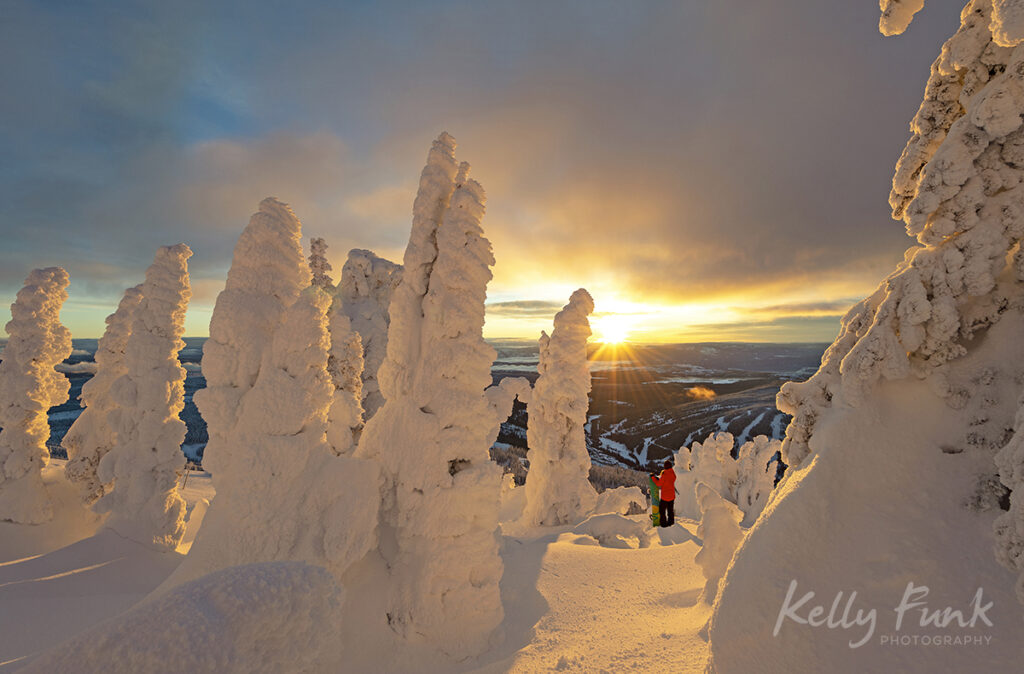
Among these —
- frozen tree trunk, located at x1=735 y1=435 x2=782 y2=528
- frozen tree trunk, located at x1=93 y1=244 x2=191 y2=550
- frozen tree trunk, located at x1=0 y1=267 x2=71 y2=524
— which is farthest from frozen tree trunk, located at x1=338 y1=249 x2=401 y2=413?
frozen tree trunk, located at x1=735 y1=435 x2=782 y2=528

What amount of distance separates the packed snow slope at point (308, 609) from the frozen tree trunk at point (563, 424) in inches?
48.3

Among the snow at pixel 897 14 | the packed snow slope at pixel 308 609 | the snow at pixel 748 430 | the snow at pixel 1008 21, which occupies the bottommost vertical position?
the snow at pixel 748 430

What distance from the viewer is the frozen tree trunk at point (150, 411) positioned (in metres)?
13.4

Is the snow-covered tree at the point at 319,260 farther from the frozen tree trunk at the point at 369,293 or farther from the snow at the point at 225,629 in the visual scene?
the snow at the point at 225,629

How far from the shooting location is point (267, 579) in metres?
2.40

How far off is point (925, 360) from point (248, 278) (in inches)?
422

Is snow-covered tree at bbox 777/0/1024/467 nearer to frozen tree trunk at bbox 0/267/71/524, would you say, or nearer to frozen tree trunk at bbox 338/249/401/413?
frozen tree trunk at bbox 338/249/401/413

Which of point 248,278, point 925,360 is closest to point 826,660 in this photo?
point 925,360

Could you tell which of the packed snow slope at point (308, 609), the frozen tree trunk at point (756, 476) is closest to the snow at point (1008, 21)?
the packed snow slope at point (308, 609)

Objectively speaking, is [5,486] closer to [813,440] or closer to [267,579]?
[267,579]

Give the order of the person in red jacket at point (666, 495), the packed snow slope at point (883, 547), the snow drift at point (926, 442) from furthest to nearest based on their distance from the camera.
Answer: the person in red jacket at point (666, 495), the snow drift at point (926, 442), the packed snow slope at point (883, 547)

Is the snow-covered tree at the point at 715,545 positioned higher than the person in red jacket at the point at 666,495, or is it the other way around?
the snow-covered tree at the point at 715,545

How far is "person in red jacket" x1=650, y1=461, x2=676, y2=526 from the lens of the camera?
50.7 feet

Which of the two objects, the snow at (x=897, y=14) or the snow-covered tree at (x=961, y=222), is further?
the snow at (x=897, y=14)
